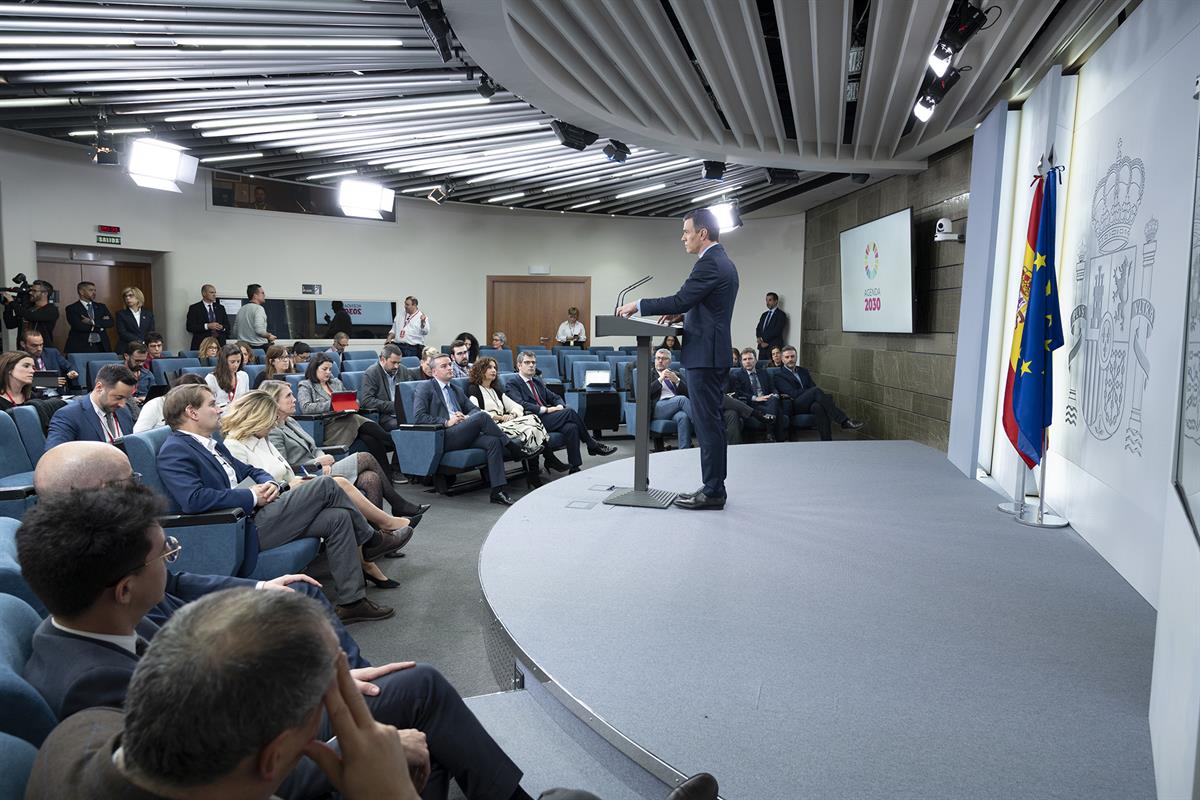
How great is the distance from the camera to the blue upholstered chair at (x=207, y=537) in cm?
289

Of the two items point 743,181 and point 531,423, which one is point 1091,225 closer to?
point 531,423

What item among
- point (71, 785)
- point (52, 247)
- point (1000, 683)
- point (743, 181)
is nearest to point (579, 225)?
point (743, 181)

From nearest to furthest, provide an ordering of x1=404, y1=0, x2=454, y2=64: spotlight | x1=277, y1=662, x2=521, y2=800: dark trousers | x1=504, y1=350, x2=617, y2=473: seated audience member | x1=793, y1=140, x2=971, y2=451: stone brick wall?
1. x1=277, y1=662, x2=521, y2=800: dark trousers
2. x1=404, y1=0, x2=454, y2=64: spotlight
3. x1=504, y1=350, x2=617, y2=473: seated audience member
4. x1=793, y1=140, x2=971, y2=451: stone brick wall

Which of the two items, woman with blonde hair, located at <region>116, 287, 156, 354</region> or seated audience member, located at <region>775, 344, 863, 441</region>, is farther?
woman with blonde hair, located at <region>116, 287, 156, 354</region>

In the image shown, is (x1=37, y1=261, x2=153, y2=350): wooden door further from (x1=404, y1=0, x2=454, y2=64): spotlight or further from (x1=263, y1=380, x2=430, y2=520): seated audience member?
(x1=404, y1=0, x2=454, y2=64): spotlight

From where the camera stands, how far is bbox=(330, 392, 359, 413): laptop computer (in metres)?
5.98

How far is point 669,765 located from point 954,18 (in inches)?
173

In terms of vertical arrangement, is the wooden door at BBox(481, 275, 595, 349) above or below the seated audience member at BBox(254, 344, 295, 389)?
above

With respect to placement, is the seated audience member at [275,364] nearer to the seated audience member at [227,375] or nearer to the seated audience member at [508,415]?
the seated audience member at [227,375]

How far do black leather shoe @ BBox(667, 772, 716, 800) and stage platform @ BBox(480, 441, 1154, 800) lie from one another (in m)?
0.29

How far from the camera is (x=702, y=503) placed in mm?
A: 4188

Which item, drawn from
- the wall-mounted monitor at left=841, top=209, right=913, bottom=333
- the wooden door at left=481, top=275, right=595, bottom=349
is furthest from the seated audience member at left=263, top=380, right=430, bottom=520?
the wooden door at left=481, top=275, right=595, bottom=349

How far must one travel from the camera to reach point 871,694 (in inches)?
83.4

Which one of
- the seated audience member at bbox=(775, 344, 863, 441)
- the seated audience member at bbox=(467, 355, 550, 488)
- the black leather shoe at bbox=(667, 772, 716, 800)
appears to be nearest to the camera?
the black leather shoe at bbox=(667, 772, 716, 800)
